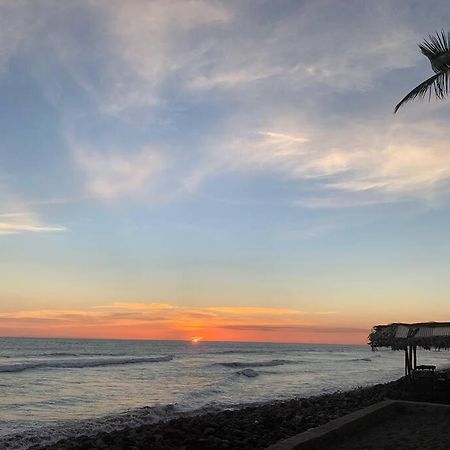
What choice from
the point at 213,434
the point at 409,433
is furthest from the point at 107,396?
the point at 409,433

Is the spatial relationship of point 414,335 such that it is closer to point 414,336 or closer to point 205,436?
point 414,336

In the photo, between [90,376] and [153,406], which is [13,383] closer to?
[90,376]

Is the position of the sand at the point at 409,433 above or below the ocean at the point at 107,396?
above

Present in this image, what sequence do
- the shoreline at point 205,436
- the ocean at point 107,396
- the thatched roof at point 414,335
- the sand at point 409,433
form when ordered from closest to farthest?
the sand at point 409,433 → the shoreline at point 205,436 → the ocean at point 107,396 → the thatched roof at point 414,335

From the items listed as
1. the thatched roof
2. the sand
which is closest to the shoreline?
the sand

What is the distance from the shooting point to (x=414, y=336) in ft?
64.2

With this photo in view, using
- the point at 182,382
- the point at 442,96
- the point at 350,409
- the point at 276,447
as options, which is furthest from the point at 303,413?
the point at 182,382

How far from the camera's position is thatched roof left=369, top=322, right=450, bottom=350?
19.1 metres

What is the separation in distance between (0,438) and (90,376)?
25.7m

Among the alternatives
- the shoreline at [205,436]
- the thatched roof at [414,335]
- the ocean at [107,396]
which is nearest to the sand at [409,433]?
the shoreline at [205,436]

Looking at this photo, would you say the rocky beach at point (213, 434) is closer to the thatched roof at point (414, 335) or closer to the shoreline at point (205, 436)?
the shoreline at point (205, 436)

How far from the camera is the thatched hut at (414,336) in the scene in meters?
19.1

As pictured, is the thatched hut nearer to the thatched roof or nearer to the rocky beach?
the thatched roof

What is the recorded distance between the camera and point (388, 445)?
9016mm
